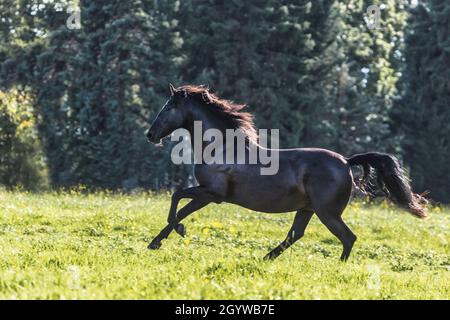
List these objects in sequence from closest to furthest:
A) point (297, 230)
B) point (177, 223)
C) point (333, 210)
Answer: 1. point (333, 210)
2. point (177, 223)
3. point (297, 230)

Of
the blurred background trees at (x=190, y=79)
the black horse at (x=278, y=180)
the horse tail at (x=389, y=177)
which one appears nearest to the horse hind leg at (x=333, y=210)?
the black horse at (x=278, y=180)

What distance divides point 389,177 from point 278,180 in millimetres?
1822

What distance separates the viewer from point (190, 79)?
33.5 meters

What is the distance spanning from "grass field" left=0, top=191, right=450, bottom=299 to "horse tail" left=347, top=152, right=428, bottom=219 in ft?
3.37

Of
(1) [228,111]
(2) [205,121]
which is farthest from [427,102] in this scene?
(2) [205,121]

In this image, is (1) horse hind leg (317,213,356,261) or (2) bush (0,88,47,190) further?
(2) bush (0,88,47,190)

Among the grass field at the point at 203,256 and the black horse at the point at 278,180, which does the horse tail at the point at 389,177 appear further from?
the grass field at the point at 203,256

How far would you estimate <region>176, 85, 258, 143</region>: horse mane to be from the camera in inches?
424

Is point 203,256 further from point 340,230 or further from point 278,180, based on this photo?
point 340,230

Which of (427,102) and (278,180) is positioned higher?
(427,102)

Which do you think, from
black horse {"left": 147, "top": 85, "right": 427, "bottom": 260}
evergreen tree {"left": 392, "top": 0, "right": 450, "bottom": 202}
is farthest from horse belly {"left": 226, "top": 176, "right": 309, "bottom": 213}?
evergreen tree {"left": 392, "top": 0, "right": 450, "bottom": 202}

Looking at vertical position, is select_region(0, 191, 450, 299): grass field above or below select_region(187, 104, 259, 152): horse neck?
below

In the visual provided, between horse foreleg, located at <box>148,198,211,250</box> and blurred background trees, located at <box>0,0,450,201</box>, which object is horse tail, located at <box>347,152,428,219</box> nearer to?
horse foreleg, located at <box>148,198,211,250</box>

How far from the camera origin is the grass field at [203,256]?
6.55 m
